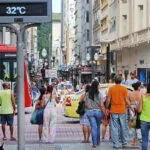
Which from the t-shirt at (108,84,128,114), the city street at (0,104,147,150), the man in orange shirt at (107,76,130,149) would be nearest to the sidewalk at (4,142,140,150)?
the city street at (0,104,147,150)

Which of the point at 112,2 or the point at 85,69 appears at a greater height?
the point at 112,2

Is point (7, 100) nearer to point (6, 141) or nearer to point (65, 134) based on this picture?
point (6, 141)

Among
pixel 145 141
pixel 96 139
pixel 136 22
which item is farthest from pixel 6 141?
pixel 136 22

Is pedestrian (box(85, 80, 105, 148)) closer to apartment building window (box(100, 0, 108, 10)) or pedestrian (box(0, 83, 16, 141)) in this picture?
pedestrian (box(0, 83, 16, 141))

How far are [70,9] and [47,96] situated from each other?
142104 millimetres

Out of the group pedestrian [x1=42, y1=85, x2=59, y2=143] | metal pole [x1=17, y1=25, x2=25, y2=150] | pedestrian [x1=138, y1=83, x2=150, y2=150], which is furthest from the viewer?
pedestrian [x1=42, y1=85, x2=59, y2=143]

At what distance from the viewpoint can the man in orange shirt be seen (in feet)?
51.0

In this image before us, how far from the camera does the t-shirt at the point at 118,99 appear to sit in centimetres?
1556

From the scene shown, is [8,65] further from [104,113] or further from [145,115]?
[145,115]

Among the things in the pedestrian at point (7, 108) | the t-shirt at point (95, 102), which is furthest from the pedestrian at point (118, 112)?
the pedestrian at point (7, 108)

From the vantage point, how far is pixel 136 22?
4519cm

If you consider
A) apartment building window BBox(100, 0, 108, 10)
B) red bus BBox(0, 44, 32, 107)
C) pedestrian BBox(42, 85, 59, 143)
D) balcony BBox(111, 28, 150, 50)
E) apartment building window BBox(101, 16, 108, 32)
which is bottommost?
pedestrian BBox(42, 85, 59, 143)

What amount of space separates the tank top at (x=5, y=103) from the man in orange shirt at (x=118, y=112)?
11.3 feet

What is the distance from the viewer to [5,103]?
1783 cm
